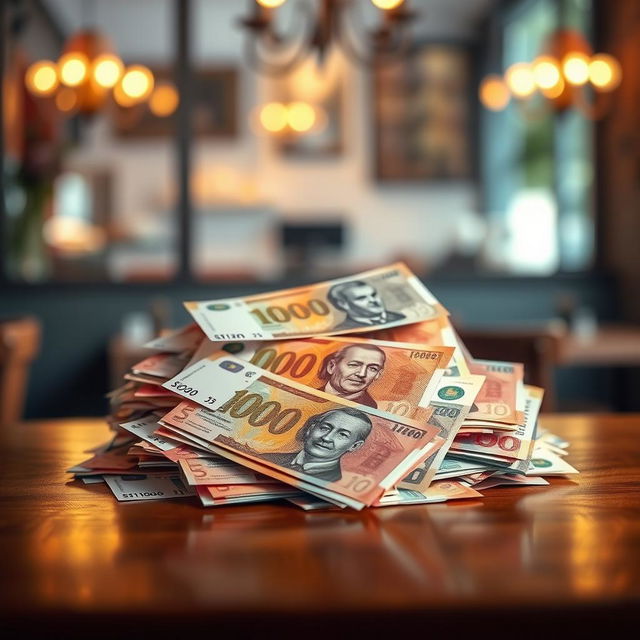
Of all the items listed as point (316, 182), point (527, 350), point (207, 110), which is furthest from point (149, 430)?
point (207, 110)

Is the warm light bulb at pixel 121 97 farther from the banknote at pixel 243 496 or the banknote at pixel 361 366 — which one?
the banknote at pixel 243 496

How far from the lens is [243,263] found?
9.35 metres

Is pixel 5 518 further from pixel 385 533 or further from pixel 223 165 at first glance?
pixel 223 165

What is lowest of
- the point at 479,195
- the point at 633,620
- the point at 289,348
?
the point at 633,620

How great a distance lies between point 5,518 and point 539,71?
3.66 meters

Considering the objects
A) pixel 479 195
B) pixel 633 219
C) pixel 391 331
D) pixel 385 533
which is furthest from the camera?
pixel 479 195

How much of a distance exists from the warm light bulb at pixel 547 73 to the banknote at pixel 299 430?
3359 mm

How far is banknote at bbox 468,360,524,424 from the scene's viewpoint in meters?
0.79

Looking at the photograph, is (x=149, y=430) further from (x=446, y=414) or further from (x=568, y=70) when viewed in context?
(x=568, y=70)

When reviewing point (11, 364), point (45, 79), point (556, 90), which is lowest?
point (11, 364)

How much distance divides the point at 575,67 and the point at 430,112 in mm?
5549

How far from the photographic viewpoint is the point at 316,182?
9375 mm

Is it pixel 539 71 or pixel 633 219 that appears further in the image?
pixel 633 219

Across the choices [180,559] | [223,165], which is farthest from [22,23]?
[223,165]
